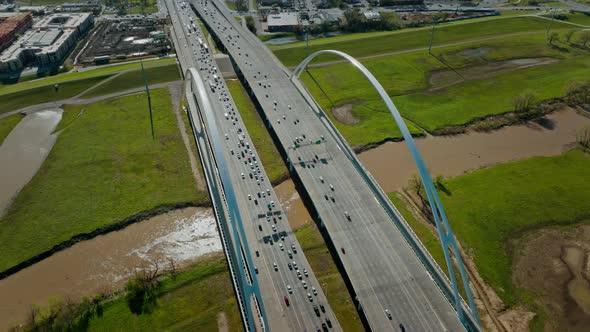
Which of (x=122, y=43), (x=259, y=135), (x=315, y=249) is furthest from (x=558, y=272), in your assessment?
(x=122, y=43)

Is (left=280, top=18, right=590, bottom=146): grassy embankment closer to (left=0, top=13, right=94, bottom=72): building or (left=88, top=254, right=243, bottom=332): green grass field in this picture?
(left=88, top=254, right=243, bottom=332): green grass field

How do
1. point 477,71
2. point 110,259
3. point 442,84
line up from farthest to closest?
point 477,71
point 442,84
point 110,259

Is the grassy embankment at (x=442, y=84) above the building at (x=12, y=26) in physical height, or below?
below

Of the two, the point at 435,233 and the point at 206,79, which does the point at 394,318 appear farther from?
the point at 206,79

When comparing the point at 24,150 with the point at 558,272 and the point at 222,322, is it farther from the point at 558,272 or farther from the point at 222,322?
the point at 558,272

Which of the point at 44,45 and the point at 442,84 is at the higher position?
the point at 44,45

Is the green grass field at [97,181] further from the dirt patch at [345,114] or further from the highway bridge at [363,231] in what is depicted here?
the dirt patch at [345,114]

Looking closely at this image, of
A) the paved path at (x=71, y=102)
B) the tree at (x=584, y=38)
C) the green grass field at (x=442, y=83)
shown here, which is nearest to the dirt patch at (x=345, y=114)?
the green grass field at (x=442, y=83)

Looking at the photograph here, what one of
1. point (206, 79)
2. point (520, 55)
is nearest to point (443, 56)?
point (520, 55)
